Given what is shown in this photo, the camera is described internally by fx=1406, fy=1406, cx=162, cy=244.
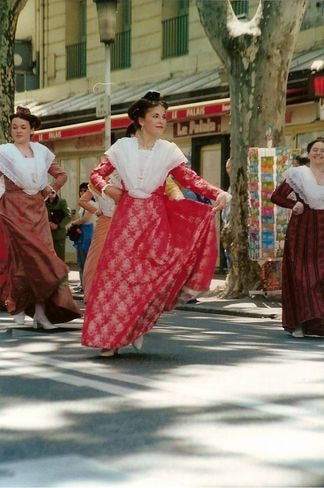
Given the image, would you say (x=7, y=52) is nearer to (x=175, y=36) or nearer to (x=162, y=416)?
(x=175, y=36)

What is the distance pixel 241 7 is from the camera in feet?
81.0

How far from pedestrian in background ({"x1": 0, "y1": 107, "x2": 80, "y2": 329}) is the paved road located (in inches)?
59.0

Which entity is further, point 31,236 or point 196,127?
point 196,127

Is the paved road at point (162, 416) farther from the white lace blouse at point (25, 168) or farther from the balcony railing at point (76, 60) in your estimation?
the balcony railing at point (76, 60)

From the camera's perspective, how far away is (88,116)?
2850 cm

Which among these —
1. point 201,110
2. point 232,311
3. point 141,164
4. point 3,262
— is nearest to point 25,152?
point 3,262

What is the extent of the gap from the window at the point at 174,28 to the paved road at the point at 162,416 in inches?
686

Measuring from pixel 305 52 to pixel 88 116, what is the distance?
7.07 m

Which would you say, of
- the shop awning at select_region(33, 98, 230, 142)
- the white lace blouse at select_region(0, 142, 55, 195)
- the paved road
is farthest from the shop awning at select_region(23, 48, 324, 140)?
the paved road

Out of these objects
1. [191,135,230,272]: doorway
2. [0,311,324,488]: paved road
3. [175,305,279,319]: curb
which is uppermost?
[191,135,230,272]: doorway

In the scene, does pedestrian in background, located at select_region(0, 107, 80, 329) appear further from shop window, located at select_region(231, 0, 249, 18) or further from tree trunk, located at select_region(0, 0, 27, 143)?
shop window, located at select_region(231, 0, 249, 18)

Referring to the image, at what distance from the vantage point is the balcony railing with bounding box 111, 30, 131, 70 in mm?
29281

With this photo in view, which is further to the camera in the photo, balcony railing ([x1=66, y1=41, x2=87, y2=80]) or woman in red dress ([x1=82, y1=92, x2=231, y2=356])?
balcony railing ([x1=66, y1=41, x2=87, y2=80])

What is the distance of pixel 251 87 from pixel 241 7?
760 cm
